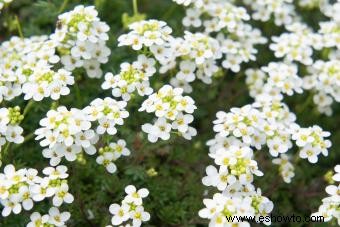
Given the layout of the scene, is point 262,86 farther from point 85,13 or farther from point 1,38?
point 1,38

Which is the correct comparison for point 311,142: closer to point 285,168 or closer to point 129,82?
point 285,168

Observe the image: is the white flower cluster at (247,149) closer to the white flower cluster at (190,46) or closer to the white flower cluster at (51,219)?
the white flower cluster at (190,46)

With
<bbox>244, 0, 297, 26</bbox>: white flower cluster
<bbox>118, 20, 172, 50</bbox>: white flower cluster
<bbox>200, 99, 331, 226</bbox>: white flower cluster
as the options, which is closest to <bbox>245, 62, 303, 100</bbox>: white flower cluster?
<bbox>200, 99, 331, 226</bbox>: white flower cluster

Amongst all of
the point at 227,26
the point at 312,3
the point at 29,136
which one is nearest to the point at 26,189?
the point at 29,136

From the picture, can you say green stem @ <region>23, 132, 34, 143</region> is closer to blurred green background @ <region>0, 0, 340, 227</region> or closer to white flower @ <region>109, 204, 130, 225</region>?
blurred green background @ <region>0, 0, 340, 227</region>

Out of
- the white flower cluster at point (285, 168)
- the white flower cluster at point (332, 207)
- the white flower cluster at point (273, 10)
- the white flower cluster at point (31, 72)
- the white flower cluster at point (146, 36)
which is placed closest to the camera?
the white flower cluster at point (332, 207)

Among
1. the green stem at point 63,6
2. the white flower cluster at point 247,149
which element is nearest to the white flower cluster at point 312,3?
the white flower cluster at point 247,149
